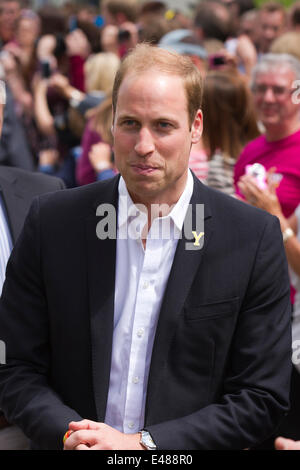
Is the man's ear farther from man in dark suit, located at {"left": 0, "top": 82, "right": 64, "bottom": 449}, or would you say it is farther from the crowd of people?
man in dark suit, located at {"left": 0, "top": 82, "right": 64, "bottom": 449}

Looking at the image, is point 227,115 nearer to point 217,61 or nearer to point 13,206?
point 217,61

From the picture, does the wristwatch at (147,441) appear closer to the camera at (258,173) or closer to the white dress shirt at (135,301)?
the white dress shirt at (135,301)

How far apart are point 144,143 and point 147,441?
88cm

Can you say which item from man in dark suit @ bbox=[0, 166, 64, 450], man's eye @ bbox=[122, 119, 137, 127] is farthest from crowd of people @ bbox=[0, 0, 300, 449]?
man in dark suit @ bbox=[0, 166, 64, 450]

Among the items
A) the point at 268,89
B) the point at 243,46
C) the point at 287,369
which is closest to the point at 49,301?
the point at 287,369

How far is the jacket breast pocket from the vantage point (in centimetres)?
228

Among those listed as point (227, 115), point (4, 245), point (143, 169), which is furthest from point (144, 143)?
point (227, 115)

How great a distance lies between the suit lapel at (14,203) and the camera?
2.99m

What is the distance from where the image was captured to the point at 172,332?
2271mm

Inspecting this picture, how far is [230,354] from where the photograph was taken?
2.35 meters

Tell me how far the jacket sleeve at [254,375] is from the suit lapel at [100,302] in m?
0.21

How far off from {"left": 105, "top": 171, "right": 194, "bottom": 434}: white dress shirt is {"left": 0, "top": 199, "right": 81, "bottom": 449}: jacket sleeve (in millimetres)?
163

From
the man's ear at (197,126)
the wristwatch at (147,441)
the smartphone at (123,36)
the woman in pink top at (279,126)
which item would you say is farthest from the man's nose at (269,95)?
the smartphone at (123,36)
